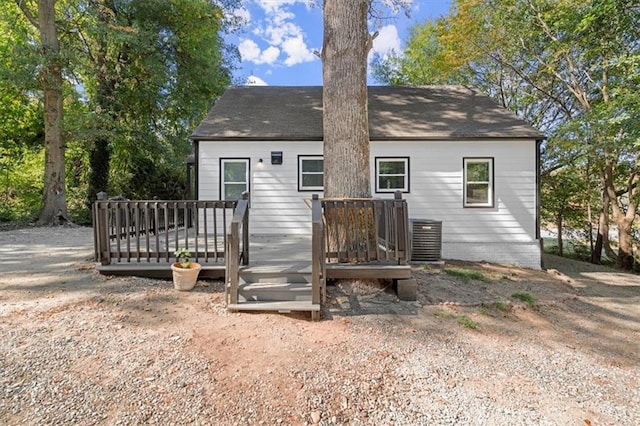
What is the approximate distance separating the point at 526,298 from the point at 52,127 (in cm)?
1416

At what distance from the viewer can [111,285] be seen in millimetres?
4332

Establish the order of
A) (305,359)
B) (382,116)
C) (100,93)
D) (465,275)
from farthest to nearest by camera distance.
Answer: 1. (100,93)
2. (382,116)
3. (465,275)
4. (305,359)

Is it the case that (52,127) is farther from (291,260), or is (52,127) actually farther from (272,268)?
(272,268)

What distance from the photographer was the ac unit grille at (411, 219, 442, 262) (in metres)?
6.61

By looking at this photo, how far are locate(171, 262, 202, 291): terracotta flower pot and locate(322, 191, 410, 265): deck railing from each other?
1.76m

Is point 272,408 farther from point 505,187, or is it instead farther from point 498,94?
point 498,94

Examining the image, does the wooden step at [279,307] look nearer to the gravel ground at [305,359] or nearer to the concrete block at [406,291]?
the gravel ground at [305,359]

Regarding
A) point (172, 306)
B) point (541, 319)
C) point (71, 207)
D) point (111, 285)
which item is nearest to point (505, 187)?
point (541, 319)

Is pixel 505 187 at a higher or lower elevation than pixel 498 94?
lower

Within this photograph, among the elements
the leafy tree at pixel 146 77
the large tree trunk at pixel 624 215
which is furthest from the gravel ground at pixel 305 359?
the leafy tree at pixel 146 77

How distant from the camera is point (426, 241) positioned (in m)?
6.62

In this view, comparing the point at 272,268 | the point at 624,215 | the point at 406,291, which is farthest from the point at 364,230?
the point at 624,215

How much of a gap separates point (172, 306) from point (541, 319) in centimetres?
461

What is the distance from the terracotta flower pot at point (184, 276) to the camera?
14.0 feet
